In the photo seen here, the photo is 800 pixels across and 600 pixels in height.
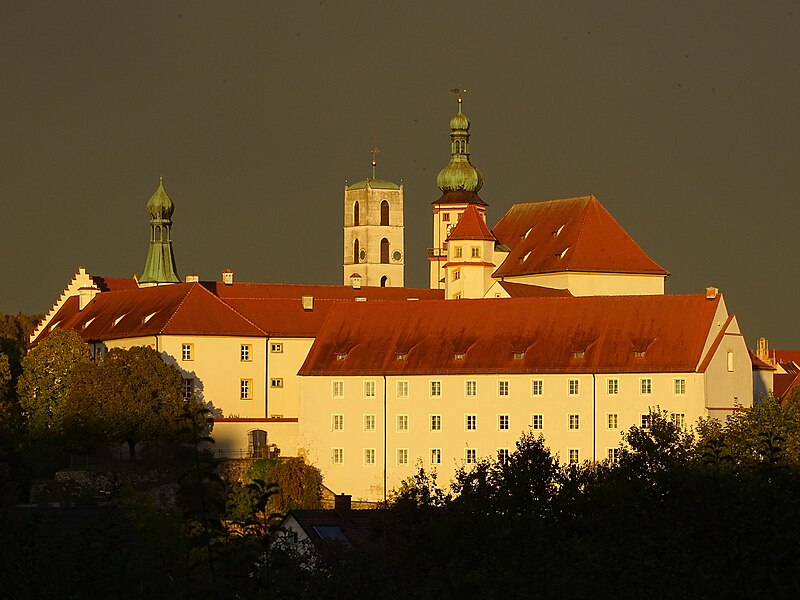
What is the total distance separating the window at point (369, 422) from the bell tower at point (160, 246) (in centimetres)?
4330

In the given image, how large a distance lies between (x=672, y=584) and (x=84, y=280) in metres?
95.1

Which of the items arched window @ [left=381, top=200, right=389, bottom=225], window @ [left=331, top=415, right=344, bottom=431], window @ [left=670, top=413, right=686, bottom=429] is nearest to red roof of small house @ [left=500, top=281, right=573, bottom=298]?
window @ [left=331, top=415, right=344, bottom=431]

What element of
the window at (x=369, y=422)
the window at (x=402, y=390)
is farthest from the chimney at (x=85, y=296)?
the window at (x=402, y=390)

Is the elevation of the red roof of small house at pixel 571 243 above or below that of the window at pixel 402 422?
above

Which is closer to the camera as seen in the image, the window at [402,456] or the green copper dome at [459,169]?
the window at [402,456]

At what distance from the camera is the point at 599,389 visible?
85.1m

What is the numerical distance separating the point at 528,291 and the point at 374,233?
55873 mm

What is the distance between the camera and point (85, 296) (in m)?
113

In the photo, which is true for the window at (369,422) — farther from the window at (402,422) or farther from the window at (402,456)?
the window at (402,456)

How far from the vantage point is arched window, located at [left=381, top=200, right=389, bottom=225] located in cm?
15912

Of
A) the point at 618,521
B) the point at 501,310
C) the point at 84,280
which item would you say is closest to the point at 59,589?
the point at 618,521

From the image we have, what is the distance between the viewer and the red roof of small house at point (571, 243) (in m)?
107

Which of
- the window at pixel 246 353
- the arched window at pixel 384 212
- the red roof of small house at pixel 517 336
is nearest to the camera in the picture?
the red roof of small house at pixel 517 336

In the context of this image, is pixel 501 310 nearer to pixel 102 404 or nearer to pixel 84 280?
pixel 102 404
